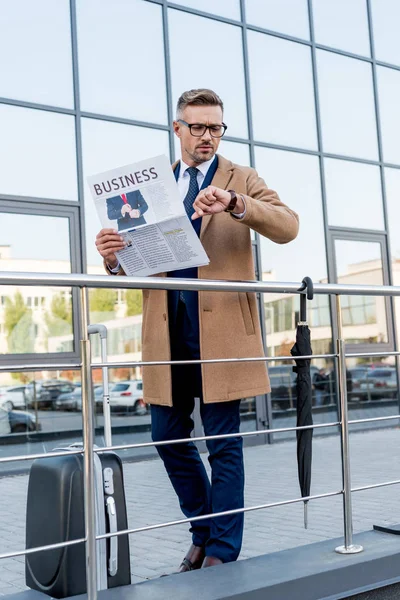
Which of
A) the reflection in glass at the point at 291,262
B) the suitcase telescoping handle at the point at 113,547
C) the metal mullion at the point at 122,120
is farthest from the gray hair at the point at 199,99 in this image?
the reflection in glass at the point at 291,262

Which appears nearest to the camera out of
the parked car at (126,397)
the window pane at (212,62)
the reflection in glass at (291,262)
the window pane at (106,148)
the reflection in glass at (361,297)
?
the window pane at (106,148)

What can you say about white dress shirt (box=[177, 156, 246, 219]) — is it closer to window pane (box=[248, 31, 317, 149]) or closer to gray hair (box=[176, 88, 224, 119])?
gray hair (box=[176, 88, 224, 119])

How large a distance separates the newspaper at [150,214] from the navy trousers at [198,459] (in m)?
0.32

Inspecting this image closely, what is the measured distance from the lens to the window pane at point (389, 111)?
1041 centimetres

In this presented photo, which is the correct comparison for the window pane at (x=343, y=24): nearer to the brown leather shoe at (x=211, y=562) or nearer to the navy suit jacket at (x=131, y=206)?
the navy suit jacket at (x=131, y=206)

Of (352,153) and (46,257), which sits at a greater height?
(352,153)

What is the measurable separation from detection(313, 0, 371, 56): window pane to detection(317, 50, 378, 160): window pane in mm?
193

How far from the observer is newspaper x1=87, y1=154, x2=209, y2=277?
2557 mm

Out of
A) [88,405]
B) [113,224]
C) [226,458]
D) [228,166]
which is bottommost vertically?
[226,458]

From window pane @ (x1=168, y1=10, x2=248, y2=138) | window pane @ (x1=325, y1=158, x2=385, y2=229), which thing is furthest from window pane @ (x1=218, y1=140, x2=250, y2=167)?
window pane @ (x1=325, y1=158, x2=385, y2=229)

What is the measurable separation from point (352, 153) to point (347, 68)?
3.67 ft

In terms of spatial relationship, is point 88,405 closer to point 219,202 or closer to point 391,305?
point 219,202

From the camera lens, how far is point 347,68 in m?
10.1

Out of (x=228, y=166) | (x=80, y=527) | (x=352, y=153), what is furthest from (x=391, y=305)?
(x=80, y=527)
